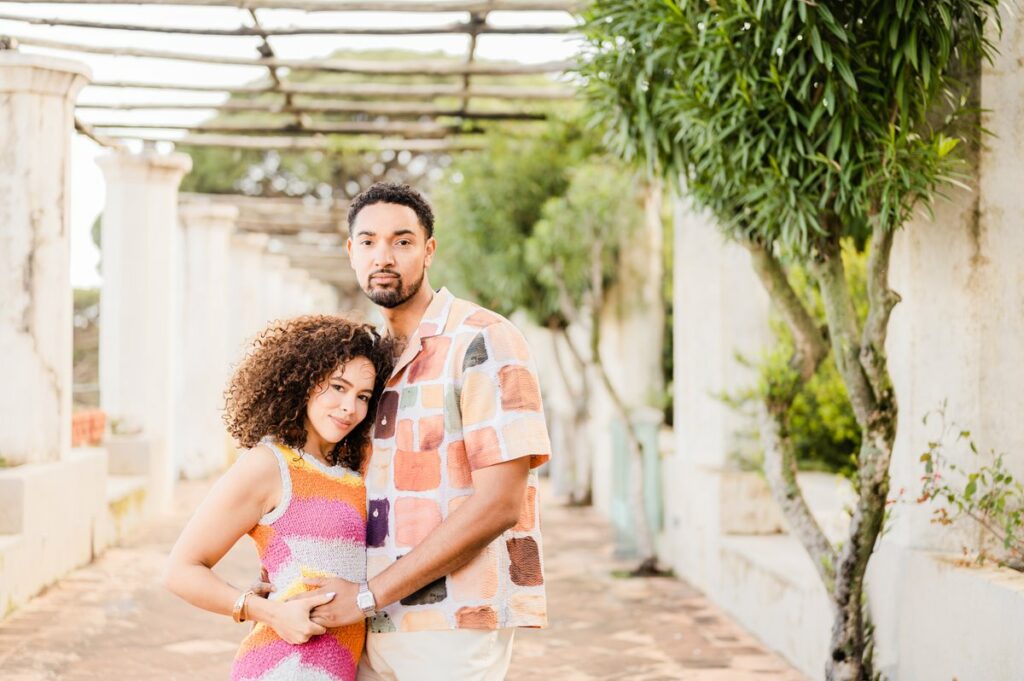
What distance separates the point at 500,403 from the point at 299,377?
1.80ft

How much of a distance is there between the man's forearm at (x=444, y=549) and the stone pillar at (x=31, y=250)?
6.66 metres

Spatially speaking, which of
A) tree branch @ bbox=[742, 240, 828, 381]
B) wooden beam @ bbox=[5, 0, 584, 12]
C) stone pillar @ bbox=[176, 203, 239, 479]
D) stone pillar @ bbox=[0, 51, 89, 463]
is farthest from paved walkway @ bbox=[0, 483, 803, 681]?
stone pillar @ bbox=[176, 203, 239, 479]

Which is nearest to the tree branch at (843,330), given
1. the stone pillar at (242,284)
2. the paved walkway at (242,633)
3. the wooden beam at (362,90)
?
the paved walkway at (242,633)

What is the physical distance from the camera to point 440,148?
13.5m

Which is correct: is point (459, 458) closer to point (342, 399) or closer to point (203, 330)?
point (342, 399)

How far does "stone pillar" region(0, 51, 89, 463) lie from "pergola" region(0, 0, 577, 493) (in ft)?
0.05

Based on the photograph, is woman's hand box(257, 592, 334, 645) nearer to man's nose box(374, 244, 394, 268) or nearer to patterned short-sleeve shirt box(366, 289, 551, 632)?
patterned short-sleeve shirt box(366, 289, 551, 632)

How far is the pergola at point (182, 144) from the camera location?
879 cm

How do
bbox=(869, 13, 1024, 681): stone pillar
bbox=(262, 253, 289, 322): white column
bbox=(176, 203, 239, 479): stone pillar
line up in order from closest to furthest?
bbox=(869, 13, 1024, 681): stone pillar → bbox=(176, 203, 239, 479): stone pillar → bbox=(262, 253, 289, 322): white column

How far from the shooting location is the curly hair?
10.0ft

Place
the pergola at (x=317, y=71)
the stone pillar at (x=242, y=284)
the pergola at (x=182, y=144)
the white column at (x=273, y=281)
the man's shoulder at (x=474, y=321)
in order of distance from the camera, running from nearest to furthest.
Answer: the man's shoulder at (x=474, y=321)
the pergola at (x=317, y=71)
the pergola at (x=182, y=144)
the stone pillar at (x=242, y=284)
the white column at (x=273, y=281)

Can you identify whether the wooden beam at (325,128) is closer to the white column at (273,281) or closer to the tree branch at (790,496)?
the tree branch at (790,496)

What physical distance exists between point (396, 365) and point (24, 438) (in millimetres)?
6471

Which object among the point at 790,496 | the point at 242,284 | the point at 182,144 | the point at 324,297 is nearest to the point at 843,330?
the point at 790,496
